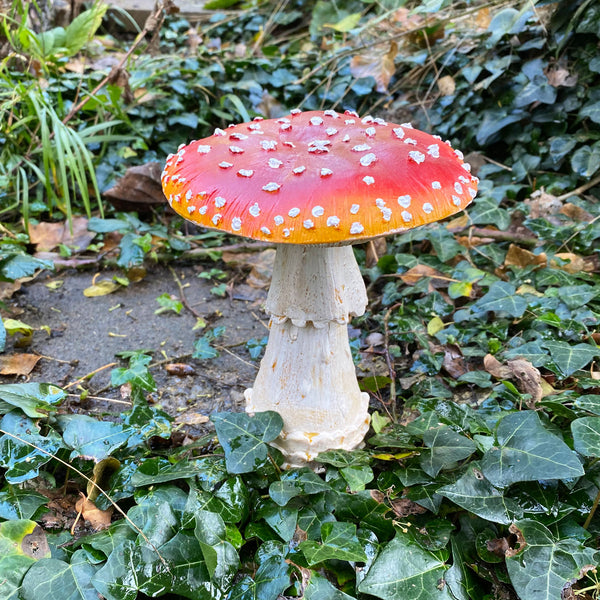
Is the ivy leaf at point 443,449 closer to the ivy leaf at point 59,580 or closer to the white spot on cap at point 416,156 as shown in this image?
the white spot on cap at point 416,156

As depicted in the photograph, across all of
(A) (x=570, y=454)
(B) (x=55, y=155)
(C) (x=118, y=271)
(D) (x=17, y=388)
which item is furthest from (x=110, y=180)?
(A) (x=570, y=454)

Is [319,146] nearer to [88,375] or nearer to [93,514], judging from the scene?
[93,514]

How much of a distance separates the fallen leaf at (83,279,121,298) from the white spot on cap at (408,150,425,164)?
7.66 feet

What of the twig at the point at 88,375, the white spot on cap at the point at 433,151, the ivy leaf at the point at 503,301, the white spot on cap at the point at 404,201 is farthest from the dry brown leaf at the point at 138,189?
the white spot on cap at the point at 404,201

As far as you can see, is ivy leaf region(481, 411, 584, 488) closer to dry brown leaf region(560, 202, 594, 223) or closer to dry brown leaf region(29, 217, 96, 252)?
dry brown leaf region(560, 202, 594, 223)

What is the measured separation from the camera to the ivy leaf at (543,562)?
1.51 m

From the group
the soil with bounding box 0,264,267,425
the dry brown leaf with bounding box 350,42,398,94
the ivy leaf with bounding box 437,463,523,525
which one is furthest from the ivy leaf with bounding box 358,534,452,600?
the dry brown leaf with bounding box 350,42,398,94

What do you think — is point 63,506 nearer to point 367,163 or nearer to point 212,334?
point 212,334

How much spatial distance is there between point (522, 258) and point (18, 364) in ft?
8.87

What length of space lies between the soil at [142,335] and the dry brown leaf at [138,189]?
51cm

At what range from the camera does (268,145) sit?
1720mm

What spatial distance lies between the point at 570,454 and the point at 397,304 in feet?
4.74

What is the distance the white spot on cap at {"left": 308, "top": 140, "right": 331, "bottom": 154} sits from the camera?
167 cm

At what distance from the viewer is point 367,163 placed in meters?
1.60
